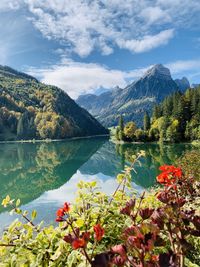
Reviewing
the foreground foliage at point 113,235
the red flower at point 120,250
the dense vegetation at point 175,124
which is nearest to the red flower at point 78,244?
the foreground foliage at point 113,235

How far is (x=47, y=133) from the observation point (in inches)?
7274

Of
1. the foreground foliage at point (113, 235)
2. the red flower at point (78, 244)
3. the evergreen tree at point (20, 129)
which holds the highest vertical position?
the red flower at point (78, 244)

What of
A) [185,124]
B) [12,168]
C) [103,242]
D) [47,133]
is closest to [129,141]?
[185,124]

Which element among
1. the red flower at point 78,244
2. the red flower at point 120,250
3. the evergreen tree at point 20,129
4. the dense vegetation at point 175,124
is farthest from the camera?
the evergreen tree at point 20,129

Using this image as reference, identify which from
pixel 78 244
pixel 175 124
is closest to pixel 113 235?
pixel 78 244

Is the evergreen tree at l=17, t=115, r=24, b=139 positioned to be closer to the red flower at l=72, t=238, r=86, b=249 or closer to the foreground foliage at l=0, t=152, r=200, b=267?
the foreground foliage at l=0, t=152, r=200, b=267

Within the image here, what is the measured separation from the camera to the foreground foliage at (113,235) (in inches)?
79.9

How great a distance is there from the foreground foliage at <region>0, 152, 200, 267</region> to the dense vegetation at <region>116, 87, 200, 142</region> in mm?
96216

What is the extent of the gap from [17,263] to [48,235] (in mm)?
Answer: 447

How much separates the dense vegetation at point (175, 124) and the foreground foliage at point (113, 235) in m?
96.2

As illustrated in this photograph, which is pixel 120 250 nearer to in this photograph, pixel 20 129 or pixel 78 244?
pixel 78 244

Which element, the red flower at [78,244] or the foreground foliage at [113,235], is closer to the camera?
the red flower at [78,244]

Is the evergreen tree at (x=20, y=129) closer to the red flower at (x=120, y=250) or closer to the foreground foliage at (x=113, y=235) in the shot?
the foreground foliage at (x=113, y=235)

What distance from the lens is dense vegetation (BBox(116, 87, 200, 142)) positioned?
103250mm
